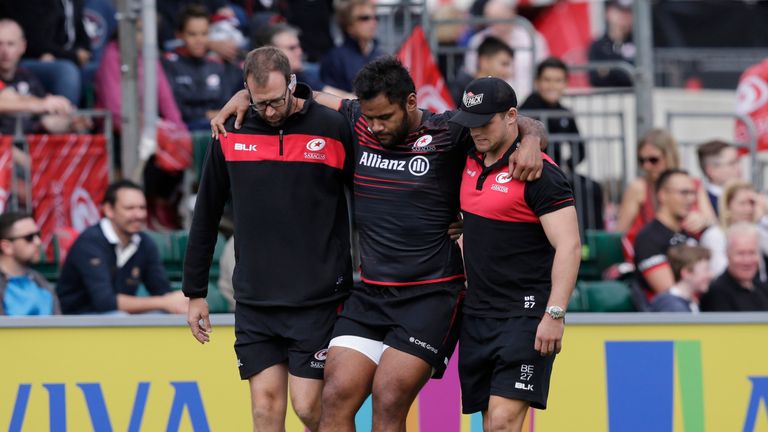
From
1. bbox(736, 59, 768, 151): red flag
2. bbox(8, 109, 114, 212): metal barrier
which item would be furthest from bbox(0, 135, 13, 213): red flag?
bbox(736, 59, 768, 151): red flag

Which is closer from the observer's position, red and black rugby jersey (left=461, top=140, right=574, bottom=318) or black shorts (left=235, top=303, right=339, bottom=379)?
red and black rugby jersey (left=461, top=140, right=574, bottom=318)

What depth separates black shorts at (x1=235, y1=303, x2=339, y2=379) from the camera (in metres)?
6.72

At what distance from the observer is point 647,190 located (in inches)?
437

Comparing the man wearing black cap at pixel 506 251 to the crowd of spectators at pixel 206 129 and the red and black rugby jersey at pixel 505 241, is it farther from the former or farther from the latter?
the crowd of spectators at pixel 206 129

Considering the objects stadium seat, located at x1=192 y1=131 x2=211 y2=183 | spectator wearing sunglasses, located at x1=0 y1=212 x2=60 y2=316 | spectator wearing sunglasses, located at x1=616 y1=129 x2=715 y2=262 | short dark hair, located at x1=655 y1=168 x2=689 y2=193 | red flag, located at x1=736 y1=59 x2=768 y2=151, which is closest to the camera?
spectator wearing sunglasses, located at x1=0 y1=212 x2=60 y2=316

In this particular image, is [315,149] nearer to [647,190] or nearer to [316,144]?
[316,144]

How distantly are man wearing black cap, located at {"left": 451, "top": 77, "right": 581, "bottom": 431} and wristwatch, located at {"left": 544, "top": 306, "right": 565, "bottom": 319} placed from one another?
0.21ft

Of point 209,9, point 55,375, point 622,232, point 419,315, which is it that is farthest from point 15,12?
point 419,315

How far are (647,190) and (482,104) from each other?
16.7ft

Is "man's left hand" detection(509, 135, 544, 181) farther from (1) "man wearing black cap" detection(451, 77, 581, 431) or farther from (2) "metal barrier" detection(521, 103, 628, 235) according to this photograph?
(2) "metal barrier" detection(521, 103, 628, 235)

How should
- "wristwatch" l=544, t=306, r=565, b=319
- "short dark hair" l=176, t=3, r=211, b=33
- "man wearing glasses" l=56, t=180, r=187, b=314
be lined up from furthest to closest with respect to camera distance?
"short dark hair" l=176, t=3, r=211, b=33 → "man wearing glasses" l=56, t=180, r=187, b=314 → "wristwatch" l=544, t=306, r=565, b=319

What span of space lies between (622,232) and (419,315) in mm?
4905

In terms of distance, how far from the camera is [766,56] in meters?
17.5

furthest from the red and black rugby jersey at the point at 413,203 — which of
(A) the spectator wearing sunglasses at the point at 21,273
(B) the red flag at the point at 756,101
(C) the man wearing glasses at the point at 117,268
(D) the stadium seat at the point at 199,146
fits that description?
(B) the red flag at the point at 756,101
